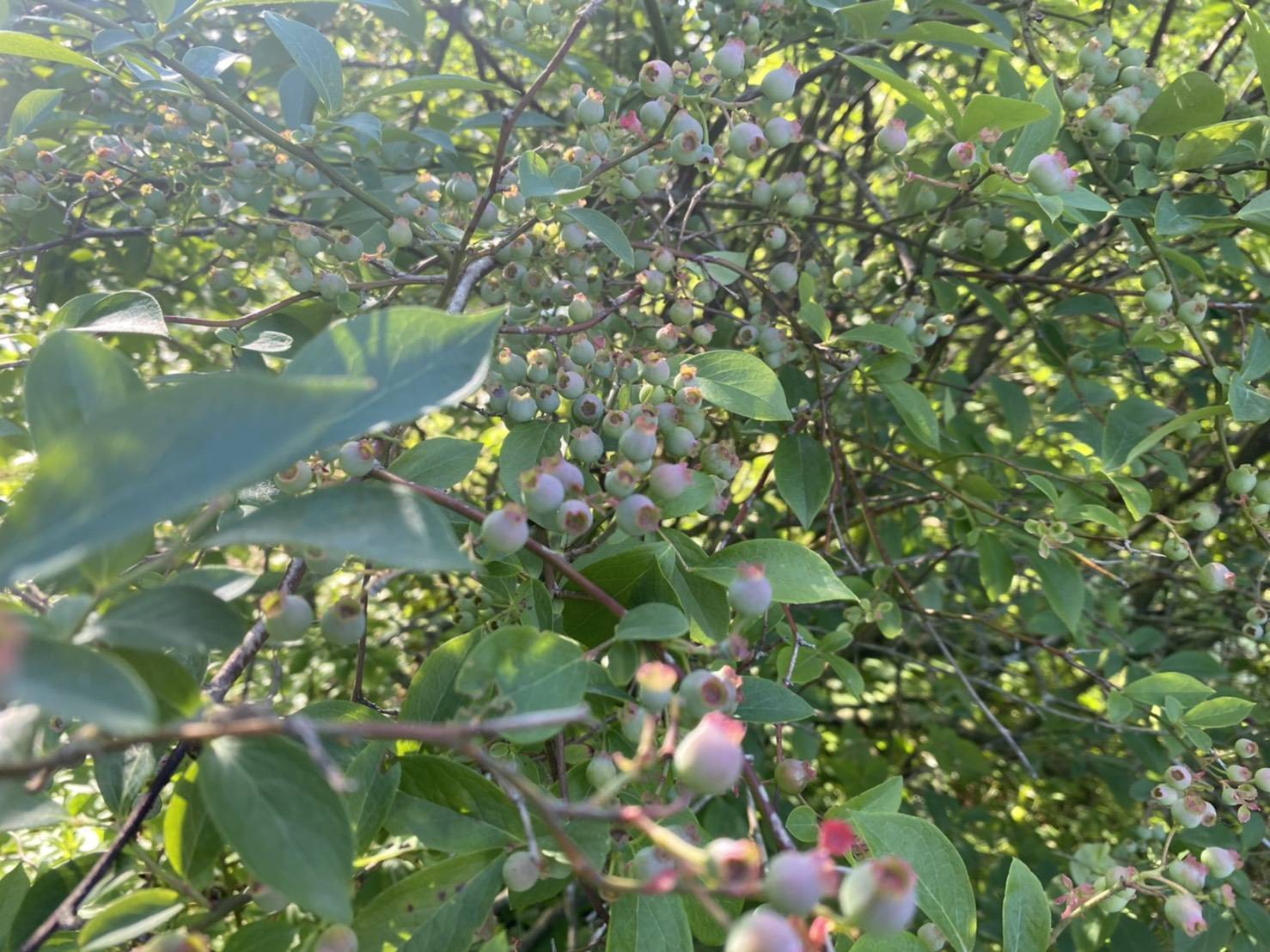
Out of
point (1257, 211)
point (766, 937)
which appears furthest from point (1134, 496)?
point (766, 937)

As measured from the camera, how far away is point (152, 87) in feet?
3.27

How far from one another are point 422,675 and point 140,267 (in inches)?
52.0

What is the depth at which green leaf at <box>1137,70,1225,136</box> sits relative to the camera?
1110mm

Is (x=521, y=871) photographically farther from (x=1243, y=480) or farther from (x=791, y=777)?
(x=1243, y=480)

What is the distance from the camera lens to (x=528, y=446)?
88 centimetres

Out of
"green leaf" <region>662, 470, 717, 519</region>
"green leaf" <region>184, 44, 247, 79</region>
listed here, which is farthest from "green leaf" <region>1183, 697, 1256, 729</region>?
"green leaf" <region>184, 44, 247, 79</region>

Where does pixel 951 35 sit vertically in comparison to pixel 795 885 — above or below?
above

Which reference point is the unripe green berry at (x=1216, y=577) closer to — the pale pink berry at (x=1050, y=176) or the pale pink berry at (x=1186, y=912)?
the pale pink berry at (x=1186, y=912)

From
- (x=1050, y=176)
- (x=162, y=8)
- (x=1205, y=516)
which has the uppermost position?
(x=162, y=8)

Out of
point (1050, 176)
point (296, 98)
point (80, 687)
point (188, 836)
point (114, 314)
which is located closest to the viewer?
point (80, 687)

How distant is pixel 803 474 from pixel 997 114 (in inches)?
20.6

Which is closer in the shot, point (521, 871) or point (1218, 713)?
point (521, 871)

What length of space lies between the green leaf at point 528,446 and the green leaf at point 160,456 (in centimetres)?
47

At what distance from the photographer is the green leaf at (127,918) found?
48 cm
